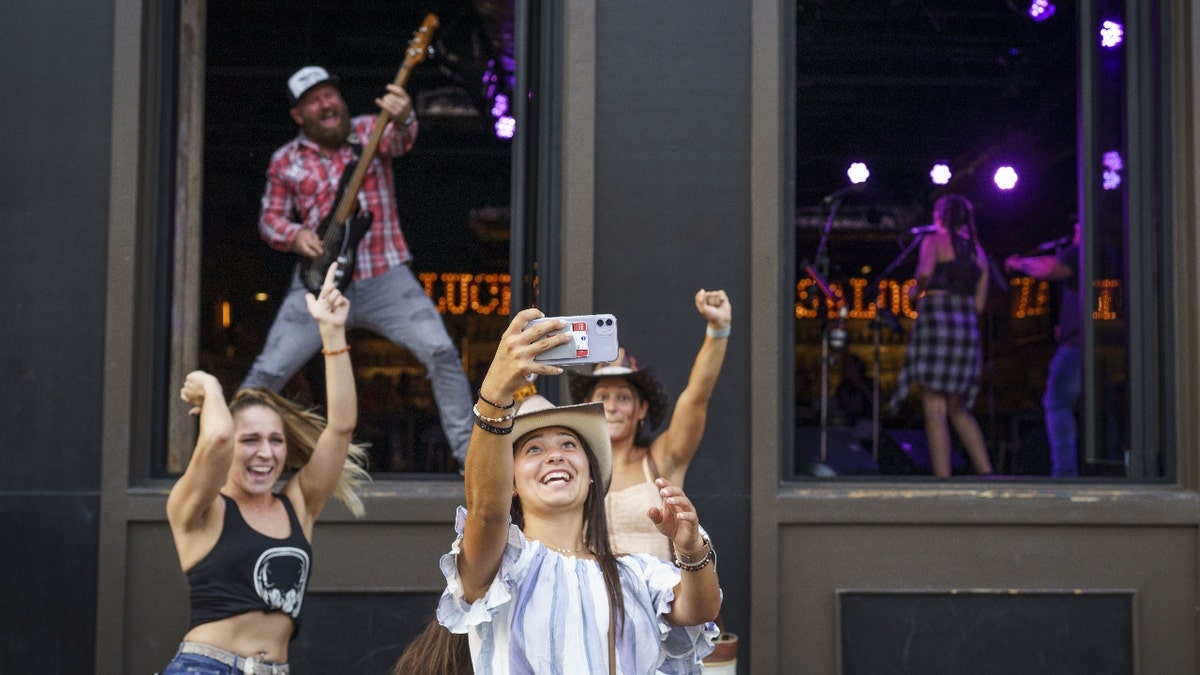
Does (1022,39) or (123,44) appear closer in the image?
(123,44)

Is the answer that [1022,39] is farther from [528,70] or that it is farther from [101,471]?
[101,471]

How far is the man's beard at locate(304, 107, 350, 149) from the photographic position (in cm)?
731

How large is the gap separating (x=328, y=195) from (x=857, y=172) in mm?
3254

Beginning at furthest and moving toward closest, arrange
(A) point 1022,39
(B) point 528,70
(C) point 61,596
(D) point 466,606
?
1. (A) point 1022,39
2. (B) point 528,70
3. (C) point 61,596
4. (D) point 466,606

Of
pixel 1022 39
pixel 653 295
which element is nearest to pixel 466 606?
pixel 653 295

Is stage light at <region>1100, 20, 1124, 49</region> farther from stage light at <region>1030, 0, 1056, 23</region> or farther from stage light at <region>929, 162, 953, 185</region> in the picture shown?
stage light at <region>929, 162, 953, 185</region>

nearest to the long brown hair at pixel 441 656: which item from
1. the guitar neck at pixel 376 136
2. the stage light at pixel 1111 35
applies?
the guitar neck at pixel 376 136

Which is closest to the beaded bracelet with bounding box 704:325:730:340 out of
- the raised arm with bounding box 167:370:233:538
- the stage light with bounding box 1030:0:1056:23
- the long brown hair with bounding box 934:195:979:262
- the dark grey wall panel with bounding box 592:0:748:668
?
the dark grey wall panel with bounding box 592:0:748:668

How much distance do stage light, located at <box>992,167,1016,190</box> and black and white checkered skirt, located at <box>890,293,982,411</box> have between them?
84cm

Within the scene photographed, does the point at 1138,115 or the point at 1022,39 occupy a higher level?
the point at 1022,39

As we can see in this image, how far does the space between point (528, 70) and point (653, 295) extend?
54.6 inches

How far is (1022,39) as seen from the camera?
827cm

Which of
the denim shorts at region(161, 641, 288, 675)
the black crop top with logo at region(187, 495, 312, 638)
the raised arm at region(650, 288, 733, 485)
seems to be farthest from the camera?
the raised arm at region(650, 288, 733, 485)

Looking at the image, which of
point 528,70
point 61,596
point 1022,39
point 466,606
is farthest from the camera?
point 1022,39
